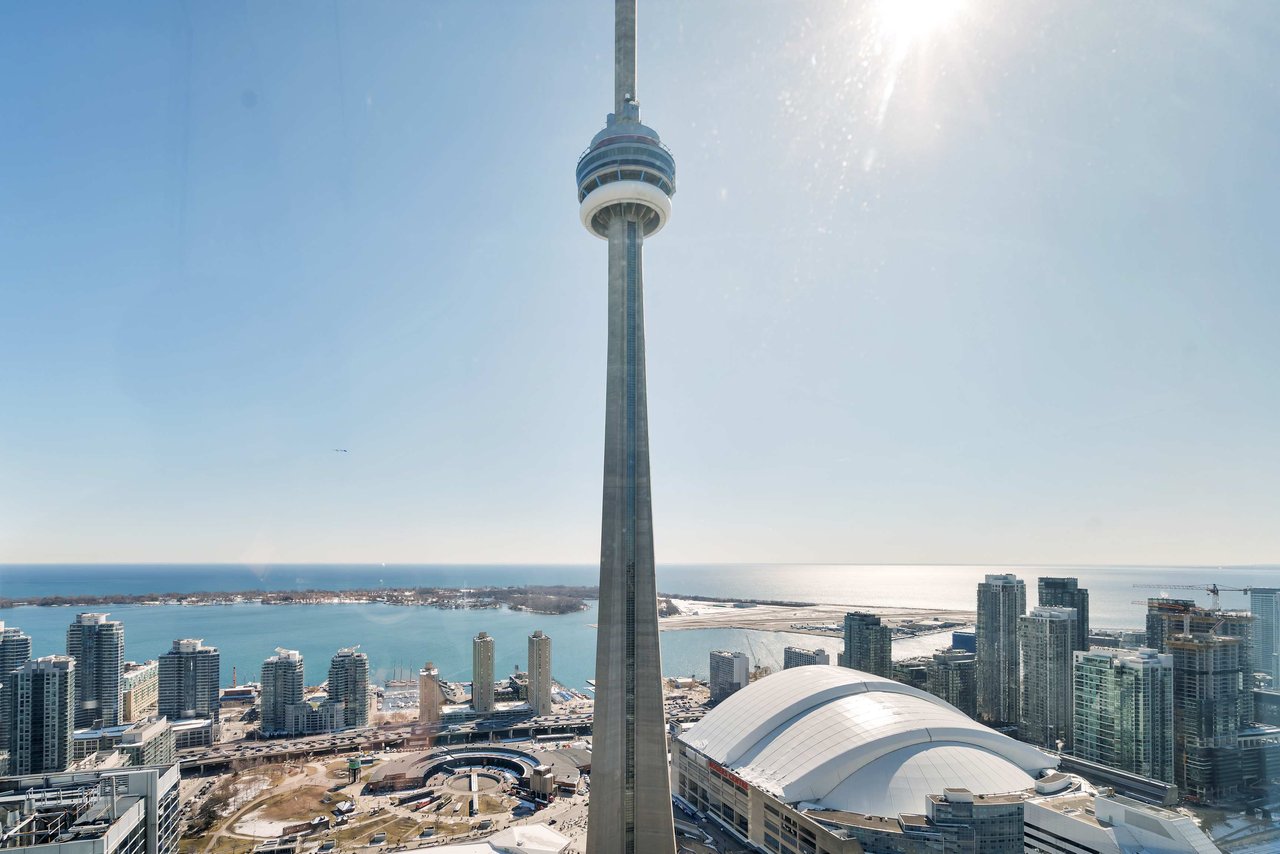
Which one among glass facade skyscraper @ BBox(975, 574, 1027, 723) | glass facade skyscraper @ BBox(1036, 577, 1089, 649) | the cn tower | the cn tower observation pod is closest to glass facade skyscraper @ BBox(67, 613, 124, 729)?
the cn tower

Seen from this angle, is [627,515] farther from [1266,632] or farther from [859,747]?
[1266,632]

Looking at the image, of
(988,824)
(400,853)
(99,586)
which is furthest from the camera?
(99,586)

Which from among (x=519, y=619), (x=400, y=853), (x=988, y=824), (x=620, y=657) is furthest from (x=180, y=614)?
(x=988, y=824)

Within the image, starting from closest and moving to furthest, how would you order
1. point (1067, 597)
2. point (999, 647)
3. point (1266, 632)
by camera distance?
point (1266, 632) < point (999, 647) < point (1067, 597)

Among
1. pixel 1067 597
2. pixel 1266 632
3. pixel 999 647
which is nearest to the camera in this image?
pixel 1266 632

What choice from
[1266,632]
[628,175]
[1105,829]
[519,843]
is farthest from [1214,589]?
[628,175]

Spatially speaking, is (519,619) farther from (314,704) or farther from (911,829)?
(911,829)
